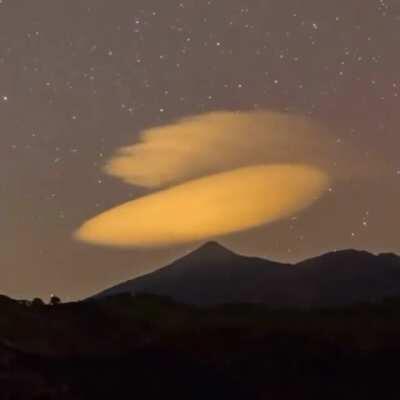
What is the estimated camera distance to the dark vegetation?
46.4 m

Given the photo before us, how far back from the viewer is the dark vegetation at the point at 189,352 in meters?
46.4

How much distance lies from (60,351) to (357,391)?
71.7ft

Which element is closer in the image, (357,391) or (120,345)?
(357,391)

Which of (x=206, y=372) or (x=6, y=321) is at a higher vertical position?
(x=6, y=321)

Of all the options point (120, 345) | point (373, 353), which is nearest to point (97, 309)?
point (120, 345)

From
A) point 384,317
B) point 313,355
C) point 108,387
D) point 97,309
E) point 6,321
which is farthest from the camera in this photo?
point 384,317

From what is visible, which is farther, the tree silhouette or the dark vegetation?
the tree silhouette

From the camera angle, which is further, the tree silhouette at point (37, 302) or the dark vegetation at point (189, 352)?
the tree silhouette at point (37, 302)

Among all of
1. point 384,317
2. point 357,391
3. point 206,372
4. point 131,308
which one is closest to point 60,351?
point 206,372

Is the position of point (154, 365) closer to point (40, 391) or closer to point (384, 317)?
point (40, 391)

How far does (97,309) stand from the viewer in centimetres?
8550

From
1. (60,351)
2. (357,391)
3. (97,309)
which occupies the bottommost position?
(357,391)

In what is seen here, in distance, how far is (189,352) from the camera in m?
61.9

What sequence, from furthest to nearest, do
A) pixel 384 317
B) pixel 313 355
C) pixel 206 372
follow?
1. pixel 384 317
2. pixel 313 355
3. pixel 206 372
